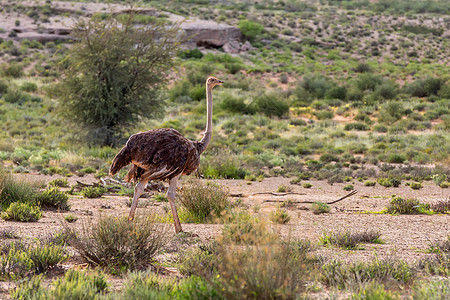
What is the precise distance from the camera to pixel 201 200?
1092cm

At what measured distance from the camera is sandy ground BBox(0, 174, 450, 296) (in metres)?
8.50

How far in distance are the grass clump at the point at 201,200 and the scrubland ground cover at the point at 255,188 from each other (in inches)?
1.1

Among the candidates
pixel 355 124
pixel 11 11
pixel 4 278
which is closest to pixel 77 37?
pixel 355 124

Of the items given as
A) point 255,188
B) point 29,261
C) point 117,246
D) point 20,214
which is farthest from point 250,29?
point 29,261

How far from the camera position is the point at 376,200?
14586 millimetres

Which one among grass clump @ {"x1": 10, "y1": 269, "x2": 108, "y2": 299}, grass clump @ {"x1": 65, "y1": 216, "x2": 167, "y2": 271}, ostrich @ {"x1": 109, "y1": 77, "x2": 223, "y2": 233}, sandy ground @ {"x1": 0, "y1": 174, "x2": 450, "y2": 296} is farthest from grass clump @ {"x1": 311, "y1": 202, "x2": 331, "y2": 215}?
grass clump @ {"x1": 10, "y1": 269, "x2": 108, "y2": 299}

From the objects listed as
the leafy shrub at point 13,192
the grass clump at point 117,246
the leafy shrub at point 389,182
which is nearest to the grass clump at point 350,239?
the grass clump at point 117,246

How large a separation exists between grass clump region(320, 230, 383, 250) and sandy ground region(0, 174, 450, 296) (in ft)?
0.56

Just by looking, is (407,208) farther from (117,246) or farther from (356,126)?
(356,126)

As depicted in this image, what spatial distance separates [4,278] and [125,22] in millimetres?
21026

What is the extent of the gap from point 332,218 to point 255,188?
4931 millimetres

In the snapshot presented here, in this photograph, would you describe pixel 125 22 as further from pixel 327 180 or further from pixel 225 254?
pixel 225 254

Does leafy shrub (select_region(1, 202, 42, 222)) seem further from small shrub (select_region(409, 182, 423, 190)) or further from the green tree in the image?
the green tree

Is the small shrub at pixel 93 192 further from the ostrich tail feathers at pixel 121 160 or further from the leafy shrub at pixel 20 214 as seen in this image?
the ostrich tail feathers at pixel 121 160
